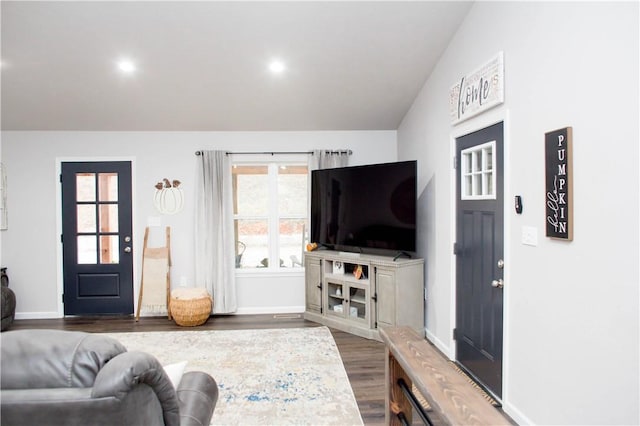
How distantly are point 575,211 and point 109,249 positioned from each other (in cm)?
507

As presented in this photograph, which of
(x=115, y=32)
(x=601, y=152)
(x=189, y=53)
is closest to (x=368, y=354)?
(x=601, y=152)

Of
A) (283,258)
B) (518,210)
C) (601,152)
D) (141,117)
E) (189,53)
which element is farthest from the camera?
(283,258)

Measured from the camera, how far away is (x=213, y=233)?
4.90 m

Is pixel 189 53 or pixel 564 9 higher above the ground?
pixel 189 53

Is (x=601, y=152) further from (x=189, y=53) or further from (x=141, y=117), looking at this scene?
(x=141, y=117)

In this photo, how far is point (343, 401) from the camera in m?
2.72

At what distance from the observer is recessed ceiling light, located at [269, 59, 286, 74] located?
12.3 ft

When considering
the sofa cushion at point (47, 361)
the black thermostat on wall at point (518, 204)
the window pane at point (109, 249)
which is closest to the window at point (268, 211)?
the window pane at point (109, 249)

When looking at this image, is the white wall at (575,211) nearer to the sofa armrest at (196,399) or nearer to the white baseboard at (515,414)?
the white baseboard at (515,414)

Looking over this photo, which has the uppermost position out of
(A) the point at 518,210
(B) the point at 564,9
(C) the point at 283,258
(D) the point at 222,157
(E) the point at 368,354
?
(B) the point at 564,9

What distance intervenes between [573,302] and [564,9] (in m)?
1.56

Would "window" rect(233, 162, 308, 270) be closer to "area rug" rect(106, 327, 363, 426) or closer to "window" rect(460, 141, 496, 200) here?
"area rug" rect(106, 327, 363, 426)

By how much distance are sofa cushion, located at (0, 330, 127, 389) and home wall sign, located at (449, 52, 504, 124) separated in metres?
2.73

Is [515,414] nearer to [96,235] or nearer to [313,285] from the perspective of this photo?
[313,285]
